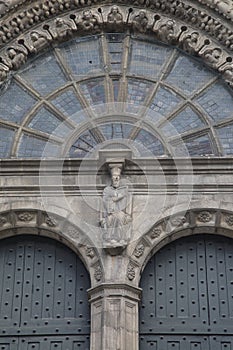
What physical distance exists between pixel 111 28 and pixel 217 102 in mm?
2092

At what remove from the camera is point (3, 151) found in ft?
41.9

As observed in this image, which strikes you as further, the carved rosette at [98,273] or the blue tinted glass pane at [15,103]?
the blue tinted glass pane at [15,103]

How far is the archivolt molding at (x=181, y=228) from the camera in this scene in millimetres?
11648

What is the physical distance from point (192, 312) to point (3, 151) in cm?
355

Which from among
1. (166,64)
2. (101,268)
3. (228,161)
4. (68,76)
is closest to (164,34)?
(166,64)

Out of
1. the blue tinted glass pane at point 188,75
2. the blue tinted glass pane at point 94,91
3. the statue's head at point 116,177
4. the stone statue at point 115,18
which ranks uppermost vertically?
the stone statue at point 115,18

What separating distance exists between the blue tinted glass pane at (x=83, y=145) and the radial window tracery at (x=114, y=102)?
1 cm

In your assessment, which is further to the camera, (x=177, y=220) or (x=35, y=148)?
(x=35, y=148)

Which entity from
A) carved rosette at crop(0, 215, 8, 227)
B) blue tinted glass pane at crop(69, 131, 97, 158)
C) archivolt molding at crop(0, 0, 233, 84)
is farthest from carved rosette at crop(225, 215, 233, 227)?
carved rosette at crop(0, 215, 8, 227)

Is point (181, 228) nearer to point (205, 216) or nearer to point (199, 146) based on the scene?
point (205, 216)

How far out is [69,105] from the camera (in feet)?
43.3

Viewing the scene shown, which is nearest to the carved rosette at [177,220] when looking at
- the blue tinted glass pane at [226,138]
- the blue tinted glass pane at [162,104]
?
the blue tinted glass pane at [226,138]

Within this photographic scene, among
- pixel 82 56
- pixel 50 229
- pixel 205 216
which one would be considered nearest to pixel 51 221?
pixel 50 229

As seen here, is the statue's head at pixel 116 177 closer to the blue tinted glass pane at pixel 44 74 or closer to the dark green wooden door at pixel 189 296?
the dark green wooden door at pixel 189 296
